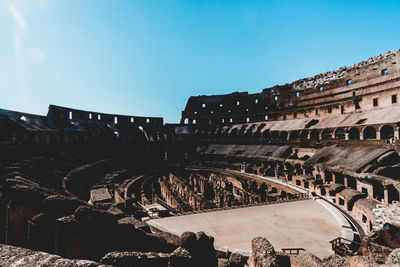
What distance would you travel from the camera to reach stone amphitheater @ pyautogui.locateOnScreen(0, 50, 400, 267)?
520 centimetres

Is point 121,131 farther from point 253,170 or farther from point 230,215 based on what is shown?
point 230,215

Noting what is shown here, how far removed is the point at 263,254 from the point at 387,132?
25096 millimetres

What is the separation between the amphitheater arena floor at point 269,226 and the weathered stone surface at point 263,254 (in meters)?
3.85

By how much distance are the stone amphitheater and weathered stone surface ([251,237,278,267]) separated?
0.14 feet

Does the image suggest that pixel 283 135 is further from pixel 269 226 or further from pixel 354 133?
pixel 269 226

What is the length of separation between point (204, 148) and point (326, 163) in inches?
942

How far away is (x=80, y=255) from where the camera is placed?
4.34m

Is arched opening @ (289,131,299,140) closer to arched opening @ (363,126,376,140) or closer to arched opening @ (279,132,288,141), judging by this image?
arched opening @ (279,132,288,141)

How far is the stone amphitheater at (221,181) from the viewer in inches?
205

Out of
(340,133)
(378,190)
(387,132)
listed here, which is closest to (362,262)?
(378,190)

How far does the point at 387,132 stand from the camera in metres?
22.1

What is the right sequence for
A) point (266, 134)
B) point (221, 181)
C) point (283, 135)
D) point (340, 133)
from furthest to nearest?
point (266, 134) → point (283, 135) → point (340, 133) → point (221, 181)

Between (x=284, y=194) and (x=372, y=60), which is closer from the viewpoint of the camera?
(x=284, y=194)

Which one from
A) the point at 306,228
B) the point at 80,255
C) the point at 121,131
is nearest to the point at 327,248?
the point at 306,228
